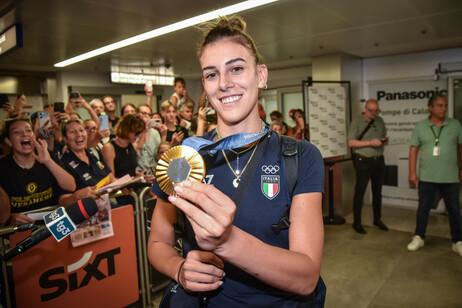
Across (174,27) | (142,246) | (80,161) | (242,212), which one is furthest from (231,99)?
(174,27)

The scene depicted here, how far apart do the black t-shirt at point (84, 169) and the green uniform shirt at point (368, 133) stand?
391 cm

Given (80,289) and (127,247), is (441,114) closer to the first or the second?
(127,247)

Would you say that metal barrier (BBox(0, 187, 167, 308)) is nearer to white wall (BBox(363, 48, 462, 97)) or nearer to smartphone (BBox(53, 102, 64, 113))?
smartphone (BBox(53, 102, 64, 113))

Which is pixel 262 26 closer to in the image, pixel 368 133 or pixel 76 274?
pixel 368 133

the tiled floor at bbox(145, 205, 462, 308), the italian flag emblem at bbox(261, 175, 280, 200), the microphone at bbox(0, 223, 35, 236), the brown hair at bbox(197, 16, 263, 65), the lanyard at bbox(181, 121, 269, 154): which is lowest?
the tiled floor at bbox(145, 205, 462, 308)

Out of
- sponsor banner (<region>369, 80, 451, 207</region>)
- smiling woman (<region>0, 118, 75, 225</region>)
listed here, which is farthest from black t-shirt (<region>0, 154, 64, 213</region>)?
sponsor banner (<region>369, 80, 451, 207</region>)

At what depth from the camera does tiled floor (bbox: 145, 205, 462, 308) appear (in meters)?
3.24

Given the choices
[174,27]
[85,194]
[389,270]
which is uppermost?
[174,27]

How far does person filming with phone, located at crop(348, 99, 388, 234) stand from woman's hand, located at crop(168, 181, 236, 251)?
16.7ft

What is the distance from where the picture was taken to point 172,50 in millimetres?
6012

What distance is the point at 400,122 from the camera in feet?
22.4

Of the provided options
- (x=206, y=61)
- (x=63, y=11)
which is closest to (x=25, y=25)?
(x=63, y=11)

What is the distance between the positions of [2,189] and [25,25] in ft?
8.68

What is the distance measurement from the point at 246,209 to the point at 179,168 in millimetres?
304
